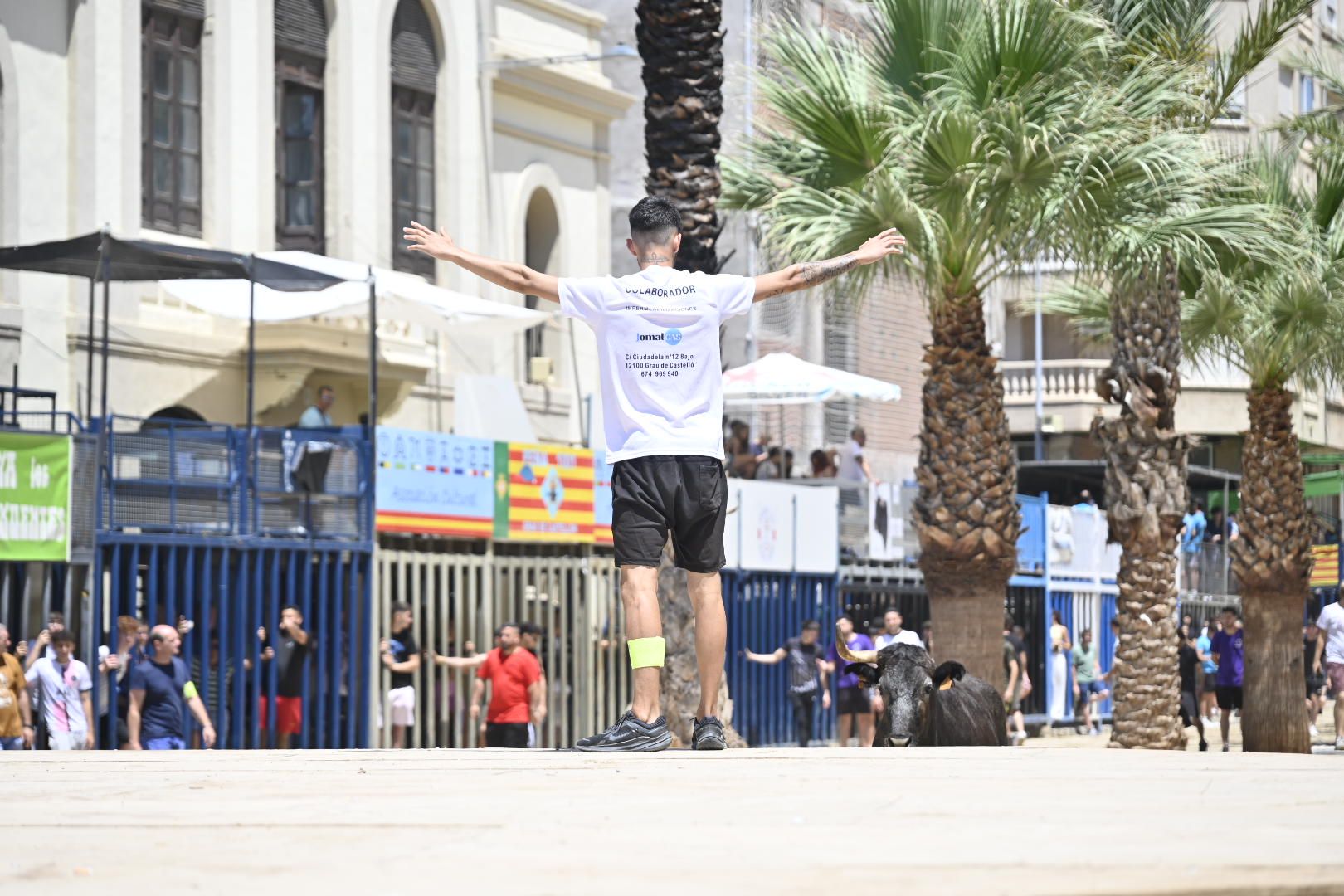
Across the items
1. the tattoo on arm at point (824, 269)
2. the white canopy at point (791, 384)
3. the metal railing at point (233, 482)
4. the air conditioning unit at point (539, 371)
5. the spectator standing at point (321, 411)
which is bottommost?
the metal railing at point (233, 482)

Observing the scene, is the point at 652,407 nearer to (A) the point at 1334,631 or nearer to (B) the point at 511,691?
(B) the point at 511,691

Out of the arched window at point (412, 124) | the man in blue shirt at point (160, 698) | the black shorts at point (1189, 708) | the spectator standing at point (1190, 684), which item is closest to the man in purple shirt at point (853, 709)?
the black shorts at point (1189, 708)

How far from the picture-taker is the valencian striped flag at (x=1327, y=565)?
39.4 metres

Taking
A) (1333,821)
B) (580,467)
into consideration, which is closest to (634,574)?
(1333,821)

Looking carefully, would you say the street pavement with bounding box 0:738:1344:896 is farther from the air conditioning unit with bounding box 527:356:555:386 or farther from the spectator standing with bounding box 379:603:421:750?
the air conditioning unit with bounding box 527:356:555:386

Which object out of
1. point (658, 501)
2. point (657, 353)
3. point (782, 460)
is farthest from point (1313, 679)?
point (657, 353)

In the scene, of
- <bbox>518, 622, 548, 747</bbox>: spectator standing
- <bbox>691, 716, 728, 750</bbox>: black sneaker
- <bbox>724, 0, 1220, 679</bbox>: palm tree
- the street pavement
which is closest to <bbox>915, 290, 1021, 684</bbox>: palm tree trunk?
<bbox>724, 0, 1220, 679</bbox>: palm tree

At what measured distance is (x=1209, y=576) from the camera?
38.2m

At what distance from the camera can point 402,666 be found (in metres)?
20.0

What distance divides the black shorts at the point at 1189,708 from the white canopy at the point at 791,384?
545 centimetres

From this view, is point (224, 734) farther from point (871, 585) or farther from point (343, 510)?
point (871, 585)

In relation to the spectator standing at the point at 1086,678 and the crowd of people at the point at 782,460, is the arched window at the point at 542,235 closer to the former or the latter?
the crowd of people at the point at 782,460

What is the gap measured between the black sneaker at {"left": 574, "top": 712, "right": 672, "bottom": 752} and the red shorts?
10819 millimetres

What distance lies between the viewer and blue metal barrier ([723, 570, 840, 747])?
25.1 meters
